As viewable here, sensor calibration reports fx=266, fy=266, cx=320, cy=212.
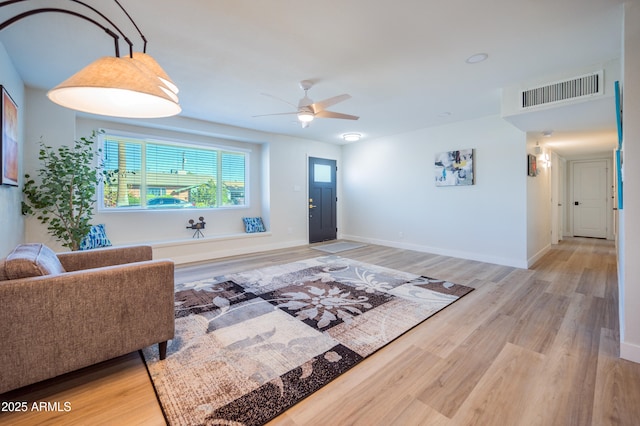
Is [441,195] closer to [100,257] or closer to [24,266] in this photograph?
[100,257]

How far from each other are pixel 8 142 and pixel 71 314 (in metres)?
2.20

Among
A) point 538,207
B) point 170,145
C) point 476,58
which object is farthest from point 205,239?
point 538,207

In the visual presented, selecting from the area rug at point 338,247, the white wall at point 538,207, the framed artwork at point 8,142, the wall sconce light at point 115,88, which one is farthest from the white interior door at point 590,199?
the framed artwork at point 8,142

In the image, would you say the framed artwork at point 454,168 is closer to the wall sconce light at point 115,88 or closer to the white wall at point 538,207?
the white wall at point 538,207

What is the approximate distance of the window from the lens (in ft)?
14.8

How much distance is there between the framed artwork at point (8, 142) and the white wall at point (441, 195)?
594 centimetres

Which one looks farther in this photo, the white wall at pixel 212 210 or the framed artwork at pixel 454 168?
the framed artwork at pixel 454 168

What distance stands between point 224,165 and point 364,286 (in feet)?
13.3

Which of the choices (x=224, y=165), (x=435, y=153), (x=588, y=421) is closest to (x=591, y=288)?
(x=588, y=421)

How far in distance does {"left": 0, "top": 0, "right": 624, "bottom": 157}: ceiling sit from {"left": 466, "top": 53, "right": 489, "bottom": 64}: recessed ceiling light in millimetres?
59

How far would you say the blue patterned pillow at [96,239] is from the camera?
400 centimetres

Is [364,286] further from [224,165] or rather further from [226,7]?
[224,165]

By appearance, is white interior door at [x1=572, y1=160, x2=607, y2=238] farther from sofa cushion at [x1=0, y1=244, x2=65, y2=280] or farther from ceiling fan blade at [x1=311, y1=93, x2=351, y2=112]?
sofa cushion at [x1=0, y1=244, x2=65, y2=280]

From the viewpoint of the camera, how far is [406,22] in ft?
7.29
